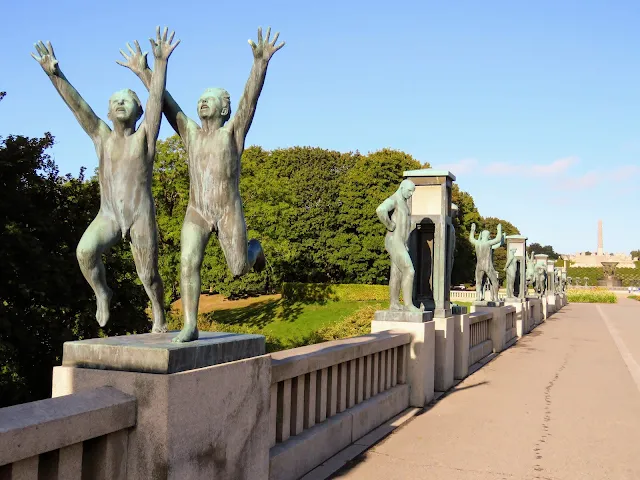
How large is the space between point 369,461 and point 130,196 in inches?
136

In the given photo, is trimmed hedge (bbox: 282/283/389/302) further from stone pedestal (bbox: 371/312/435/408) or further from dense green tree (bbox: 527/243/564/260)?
dense green tree (bbox: 527/243/564/260)

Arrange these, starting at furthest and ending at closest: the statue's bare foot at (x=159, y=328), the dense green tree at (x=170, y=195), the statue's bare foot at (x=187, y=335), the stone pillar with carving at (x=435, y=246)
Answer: the dense green tree at (x=170, y=195), the stone pillar with carving at (x=435, y=246), the statue's bare foot at (x=159, y=328), the statue's bare foot at (x=187, y=335)

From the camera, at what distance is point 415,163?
164ft

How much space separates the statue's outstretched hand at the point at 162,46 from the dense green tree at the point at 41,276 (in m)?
7.46

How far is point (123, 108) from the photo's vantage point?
12.7 feet

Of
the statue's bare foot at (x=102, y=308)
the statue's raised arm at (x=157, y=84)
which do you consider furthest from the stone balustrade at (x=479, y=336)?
the statue's raised arm at (x=157, y=84)

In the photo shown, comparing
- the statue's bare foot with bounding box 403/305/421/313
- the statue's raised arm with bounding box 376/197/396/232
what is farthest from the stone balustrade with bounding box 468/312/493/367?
the statue's raised arm with bounding box 376/197/396/232

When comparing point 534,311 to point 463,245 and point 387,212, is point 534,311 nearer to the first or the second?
point 387,212

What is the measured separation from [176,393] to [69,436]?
0.60 metres

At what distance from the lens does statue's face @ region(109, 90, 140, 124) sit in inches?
152

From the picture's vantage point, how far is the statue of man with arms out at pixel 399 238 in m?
8.94

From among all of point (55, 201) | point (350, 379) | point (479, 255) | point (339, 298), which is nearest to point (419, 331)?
point (350, 379)

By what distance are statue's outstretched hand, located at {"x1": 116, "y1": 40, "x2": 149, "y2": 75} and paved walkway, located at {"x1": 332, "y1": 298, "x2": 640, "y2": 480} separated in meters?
3.53

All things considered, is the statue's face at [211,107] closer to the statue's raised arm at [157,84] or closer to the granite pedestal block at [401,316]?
the statue's raised arm at [157,84]
